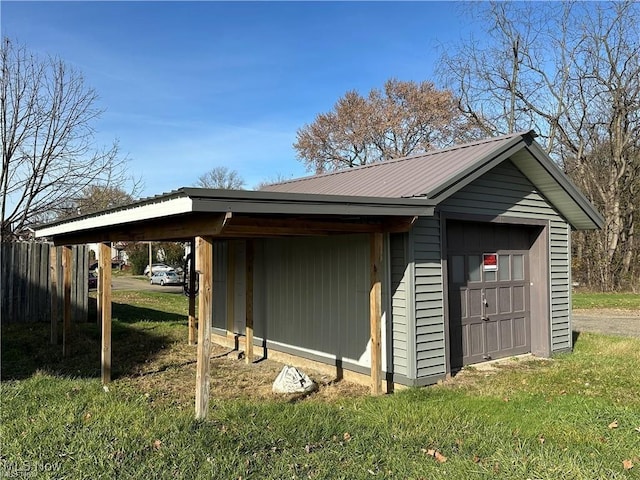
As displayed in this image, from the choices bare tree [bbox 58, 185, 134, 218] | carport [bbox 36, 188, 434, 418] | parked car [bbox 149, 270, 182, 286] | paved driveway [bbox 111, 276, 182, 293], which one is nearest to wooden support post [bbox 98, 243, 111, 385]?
carport [bbox 36, 188, 434, 418]

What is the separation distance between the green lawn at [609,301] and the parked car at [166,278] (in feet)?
72.0

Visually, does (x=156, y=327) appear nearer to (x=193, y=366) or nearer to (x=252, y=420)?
(x=193, y=366)

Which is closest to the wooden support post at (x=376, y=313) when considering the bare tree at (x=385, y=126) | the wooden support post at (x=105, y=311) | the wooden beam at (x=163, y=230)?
the wooden beam at (x=163, y=230)

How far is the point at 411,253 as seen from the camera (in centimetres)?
609

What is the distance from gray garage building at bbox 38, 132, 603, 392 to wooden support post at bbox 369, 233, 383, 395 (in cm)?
22

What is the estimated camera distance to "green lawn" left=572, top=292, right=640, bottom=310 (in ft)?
54.4

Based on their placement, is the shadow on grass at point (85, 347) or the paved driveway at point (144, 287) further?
the paved driveway at point (144, 287)

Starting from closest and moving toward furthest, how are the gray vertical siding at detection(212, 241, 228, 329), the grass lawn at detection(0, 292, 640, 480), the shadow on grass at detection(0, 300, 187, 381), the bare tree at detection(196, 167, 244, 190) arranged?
the grass lawn at detection(0, 292, 640, 480) < the shadow on grass at detection(0, 300, 187, 381) < the gray vertical siding at detection(212, 241, 228, 329) < the bare tree at detection(196, 167, 244, 190)

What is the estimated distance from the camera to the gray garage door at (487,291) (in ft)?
23.4

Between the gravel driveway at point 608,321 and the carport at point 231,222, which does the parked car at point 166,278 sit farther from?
the carport at point 231,222

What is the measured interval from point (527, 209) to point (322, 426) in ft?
16.6

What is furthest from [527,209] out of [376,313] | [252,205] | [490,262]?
[252,205]

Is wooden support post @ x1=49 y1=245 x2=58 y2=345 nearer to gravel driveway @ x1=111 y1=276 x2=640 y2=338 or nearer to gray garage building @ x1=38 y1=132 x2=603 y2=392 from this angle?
gray garage building @ x1=38 y1=132 x2=603 y2=392

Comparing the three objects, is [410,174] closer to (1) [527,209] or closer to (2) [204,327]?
(1) [527,209]
